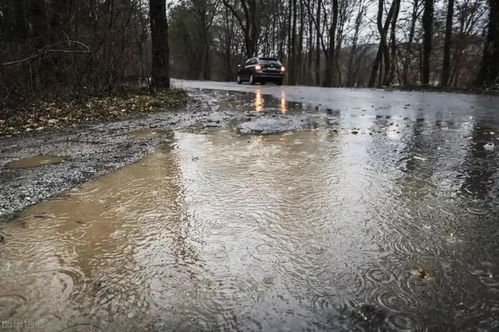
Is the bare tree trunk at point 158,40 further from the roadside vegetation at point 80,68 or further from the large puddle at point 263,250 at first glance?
the large puddle at point 263,250

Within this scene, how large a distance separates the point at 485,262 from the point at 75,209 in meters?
2.81

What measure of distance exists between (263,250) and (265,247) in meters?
0.04

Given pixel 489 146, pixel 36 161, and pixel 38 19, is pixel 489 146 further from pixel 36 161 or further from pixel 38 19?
pixel 38 19

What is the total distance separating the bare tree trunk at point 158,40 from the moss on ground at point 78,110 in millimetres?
1391

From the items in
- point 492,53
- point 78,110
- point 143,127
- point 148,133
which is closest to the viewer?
point 148,133

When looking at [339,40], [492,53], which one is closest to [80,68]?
[492,53]

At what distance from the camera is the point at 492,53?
14.7 m

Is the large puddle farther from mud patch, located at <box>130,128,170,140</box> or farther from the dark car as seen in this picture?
the dark car

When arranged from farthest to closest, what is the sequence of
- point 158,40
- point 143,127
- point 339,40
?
point 339,40
point 158,40
point 143,127

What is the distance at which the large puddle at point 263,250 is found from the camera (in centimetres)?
192

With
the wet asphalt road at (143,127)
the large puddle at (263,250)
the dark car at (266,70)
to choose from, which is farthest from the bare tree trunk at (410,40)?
the large puddle at (263,250)

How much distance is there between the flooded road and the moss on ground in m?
3.88

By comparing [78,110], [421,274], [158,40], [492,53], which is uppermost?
[158,40]

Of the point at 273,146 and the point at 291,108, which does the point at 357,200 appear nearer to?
the point at 273,146
